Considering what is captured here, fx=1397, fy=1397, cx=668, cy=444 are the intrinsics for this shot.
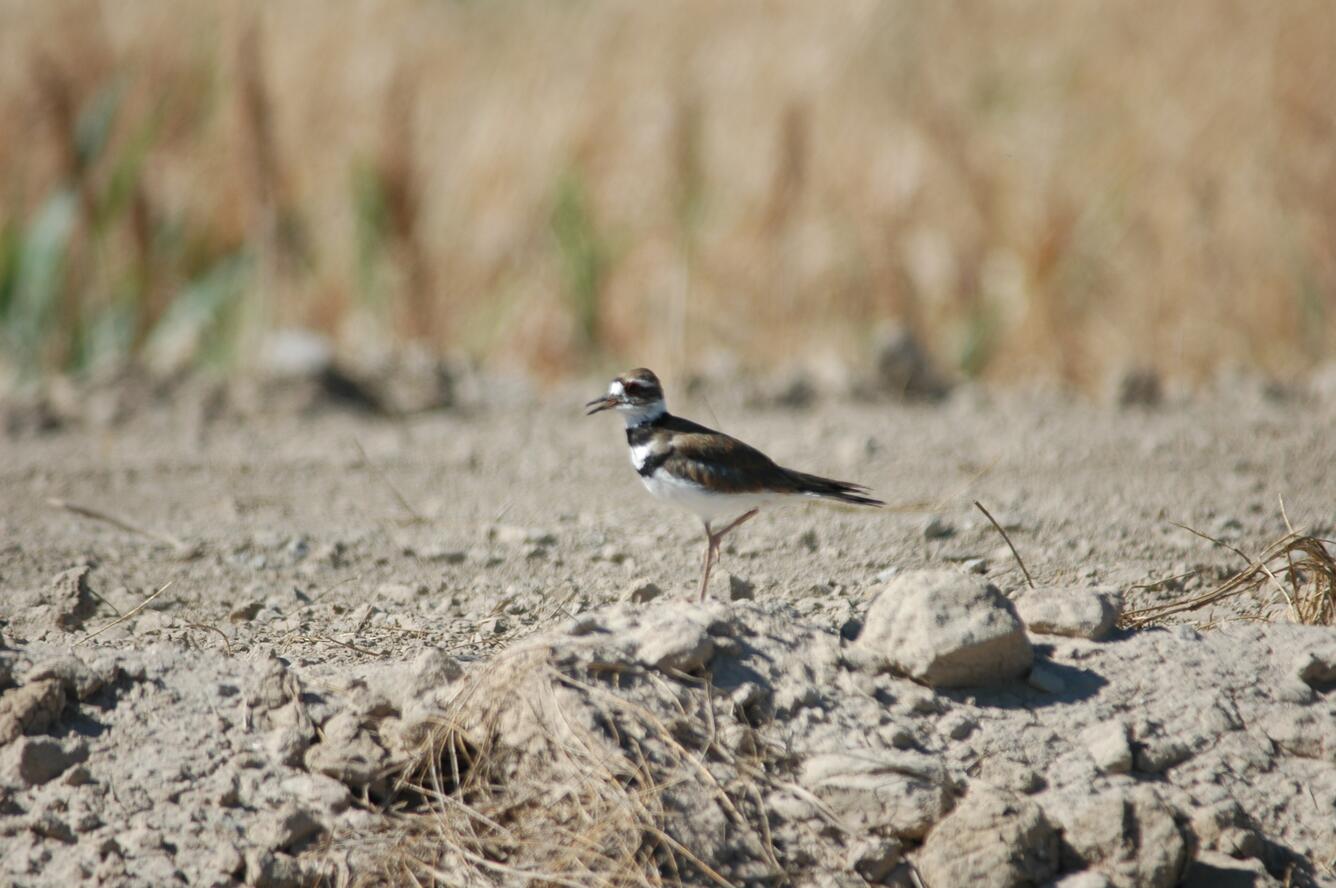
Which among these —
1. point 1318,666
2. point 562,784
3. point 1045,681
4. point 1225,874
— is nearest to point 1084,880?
point 1225,874

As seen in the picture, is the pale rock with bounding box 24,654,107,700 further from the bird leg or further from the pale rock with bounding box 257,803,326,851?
the bird leg

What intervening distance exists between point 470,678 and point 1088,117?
761cm

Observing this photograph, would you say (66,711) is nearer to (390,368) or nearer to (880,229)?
(390,368)

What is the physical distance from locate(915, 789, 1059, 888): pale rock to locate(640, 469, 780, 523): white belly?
129cm

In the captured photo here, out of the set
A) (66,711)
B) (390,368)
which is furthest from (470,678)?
(390,368)

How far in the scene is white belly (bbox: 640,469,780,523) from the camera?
4.02 meters

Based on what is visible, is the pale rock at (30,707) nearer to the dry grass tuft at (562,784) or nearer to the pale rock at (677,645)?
the dry grass tuft at (562,784)

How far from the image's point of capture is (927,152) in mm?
8805

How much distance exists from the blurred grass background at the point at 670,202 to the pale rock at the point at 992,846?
4.72 m

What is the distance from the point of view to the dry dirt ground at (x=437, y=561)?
9.80 ft

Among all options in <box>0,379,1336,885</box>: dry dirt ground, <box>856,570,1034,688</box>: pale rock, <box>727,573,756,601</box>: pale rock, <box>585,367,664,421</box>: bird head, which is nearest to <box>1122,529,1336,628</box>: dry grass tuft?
<box>0,379,1336,885</box>: dry dirt ground

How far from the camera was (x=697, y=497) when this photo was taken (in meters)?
4.02

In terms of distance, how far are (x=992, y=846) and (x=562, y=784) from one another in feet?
3.00

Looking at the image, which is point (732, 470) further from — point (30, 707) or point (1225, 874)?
point (30, 707)
